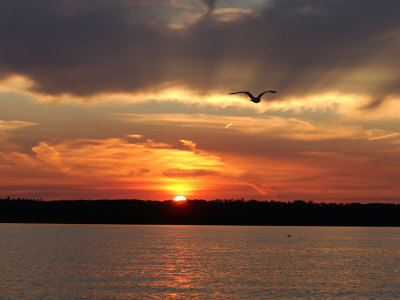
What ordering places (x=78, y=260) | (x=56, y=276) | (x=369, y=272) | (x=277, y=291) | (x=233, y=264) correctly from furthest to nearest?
(x=78, y=260) < (x=233, y=264) < (x=369, y=272) < (x=56, y=276) < (x=277, y=291)

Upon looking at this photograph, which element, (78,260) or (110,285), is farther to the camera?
(78,260)

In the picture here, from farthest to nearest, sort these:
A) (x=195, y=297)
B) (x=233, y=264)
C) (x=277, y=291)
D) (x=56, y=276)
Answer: (x=233, y=264), (x=56, y=276), (x=277, y=291), (x=195, y=297)

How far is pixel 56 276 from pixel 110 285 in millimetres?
15483

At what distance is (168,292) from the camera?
3073 inches

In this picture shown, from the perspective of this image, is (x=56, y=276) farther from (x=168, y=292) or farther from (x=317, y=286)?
(x=317, y=286)

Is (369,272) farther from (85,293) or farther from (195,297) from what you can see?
(85,293)

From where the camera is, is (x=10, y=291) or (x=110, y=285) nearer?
(x=10, y=291)

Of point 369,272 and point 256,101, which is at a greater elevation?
point 256,101

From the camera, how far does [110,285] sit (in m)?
85.6

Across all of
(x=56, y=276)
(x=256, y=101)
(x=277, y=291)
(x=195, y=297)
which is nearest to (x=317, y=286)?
(x=277, y=291)

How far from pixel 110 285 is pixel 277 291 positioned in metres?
24.4

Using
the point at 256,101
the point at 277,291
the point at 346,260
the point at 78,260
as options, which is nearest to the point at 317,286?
the point at 277,291

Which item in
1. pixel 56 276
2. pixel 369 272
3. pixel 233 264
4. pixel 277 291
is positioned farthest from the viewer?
pixel 233 264

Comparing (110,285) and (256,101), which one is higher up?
(256,101)
